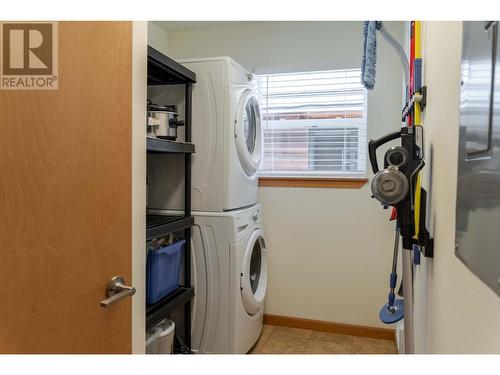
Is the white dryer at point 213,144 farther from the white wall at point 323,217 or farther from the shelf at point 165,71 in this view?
the white wall at point 323,217

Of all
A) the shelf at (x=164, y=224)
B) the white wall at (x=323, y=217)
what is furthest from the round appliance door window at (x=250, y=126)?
the shelf at (x=164, y=224)

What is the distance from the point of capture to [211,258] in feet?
7.32

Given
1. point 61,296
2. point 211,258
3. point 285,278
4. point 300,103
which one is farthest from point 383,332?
point 61,296

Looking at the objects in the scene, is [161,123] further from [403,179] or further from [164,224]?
[403,179]

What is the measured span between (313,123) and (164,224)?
1.51 metres


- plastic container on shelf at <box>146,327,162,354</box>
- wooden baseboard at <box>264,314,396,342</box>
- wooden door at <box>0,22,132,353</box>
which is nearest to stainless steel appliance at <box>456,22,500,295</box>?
wooden door at <box>0,22,132,353</box>

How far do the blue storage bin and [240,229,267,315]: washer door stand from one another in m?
0.43

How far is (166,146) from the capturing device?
1.83m

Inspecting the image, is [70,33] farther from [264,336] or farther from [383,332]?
[383,332]

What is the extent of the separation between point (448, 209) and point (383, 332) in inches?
81.3

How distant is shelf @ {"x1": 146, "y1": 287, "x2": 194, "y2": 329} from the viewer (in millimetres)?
1777

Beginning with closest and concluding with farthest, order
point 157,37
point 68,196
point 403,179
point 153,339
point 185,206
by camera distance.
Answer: point 68,196
point 403,179
point 153,339
point 185,206
point 157,37

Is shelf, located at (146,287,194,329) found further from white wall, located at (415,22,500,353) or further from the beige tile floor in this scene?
white wall, located at (415,22,500,353)

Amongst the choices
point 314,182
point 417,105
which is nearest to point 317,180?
point 314,182
